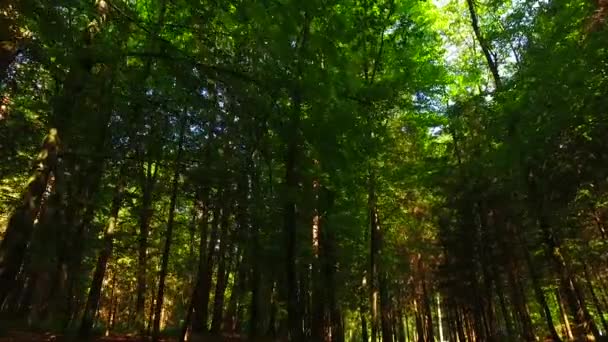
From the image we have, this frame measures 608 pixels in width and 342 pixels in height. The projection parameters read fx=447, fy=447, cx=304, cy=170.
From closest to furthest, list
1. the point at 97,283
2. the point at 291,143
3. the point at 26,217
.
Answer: the point at 26,217 → the point at 291,143 → the point at 97,283

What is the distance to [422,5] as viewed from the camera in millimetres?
21406

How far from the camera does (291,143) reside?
7883 mm

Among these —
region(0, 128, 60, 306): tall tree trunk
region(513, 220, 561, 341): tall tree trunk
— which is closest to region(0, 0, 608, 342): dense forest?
region(0, 128, 60, 306): tall tree trunk

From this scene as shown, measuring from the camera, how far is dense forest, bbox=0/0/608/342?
7.30m

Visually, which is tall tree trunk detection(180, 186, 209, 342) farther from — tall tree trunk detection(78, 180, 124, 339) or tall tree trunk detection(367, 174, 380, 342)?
tall tree trunk detection(367, 174, 380, 342)

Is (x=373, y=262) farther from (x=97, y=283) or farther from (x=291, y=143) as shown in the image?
(x=291, y=143)

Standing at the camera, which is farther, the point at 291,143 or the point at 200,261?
the point at 200,261

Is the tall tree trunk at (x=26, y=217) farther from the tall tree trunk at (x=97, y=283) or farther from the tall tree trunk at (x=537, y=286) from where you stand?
the tall tree trunk at (x=537, y=286)

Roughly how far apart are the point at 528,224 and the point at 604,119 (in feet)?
25.6

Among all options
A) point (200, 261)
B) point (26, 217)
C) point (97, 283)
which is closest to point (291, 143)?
point (26, 217)

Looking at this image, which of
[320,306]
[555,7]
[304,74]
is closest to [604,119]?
[555,7]

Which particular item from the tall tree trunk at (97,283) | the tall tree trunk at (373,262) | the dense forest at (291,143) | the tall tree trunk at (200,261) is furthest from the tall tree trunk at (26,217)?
the tall tree trunk at (373,262)

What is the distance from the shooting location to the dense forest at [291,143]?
7.30 m

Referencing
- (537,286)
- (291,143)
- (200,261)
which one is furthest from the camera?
(537,286)
